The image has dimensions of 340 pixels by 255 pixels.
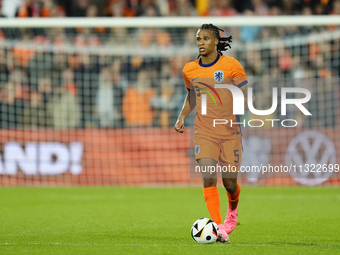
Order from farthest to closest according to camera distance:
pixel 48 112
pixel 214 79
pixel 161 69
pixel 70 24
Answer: pixel 161 69, pixel 48 112, pixel 70 24, pixel 214 79

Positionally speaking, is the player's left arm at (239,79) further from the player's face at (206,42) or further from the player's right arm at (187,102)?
the player's right arm at (187,102)

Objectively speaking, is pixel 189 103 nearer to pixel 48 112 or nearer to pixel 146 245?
pixel 146 245

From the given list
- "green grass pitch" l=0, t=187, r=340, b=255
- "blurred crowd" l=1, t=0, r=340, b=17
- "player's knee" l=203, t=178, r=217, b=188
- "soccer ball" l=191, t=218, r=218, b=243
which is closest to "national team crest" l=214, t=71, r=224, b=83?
"player's knee" l=203, t=178, r=217, b=188

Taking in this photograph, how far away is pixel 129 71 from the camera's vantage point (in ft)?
43.5

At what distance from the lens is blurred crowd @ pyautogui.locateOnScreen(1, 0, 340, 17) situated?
13975 millimetres

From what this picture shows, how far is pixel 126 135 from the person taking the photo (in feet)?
39.1

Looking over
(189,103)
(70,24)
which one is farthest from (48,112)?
(189,103)

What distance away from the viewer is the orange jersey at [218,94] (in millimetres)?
5340

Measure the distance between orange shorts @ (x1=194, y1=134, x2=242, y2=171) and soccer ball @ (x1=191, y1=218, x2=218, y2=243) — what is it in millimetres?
598

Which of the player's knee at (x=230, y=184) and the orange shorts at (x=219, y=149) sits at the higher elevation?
the orange shorts at (x=219, y=149)

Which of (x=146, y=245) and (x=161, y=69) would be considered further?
(x=161, y=69)

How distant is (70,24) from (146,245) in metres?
4.35

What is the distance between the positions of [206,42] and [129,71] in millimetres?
8059

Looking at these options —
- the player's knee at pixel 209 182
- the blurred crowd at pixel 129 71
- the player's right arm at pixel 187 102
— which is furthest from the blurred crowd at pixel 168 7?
the player's knee at pixel 209 182
